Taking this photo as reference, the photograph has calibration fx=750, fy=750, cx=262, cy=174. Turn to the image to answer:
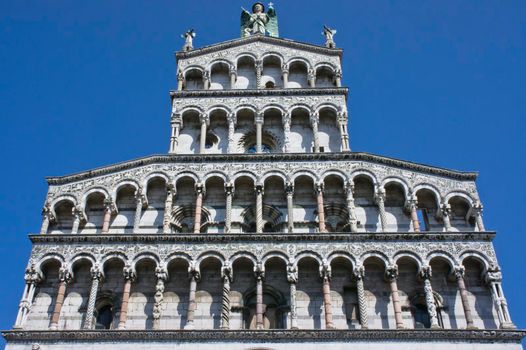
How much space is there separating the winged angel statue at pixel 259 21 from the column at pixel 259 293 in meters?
12.0

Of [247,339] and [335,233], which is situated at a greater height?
[335,233]

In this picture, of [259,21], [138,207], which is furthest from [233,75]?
[138,207]

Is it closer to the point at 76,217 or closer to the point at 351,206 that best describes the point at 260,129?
the point at 351,206

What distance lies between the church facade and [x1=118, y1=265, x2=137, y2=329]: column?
33mm

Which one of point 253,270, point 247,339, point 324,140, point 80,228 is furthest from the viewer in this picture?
point 324,140

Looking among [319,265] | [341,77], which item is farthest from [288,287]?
[341,77]

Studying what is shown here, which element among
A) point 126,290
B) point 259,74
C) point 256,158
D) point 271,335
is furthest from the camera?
point 259,74

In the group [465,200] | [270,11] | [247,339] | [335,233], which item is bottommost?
[247,339]

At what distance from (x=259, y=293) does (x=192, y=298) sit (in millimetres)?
1706

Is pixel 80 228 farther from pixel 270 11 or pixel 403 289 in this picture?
pixel 270 11

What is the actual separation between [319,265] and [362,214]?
266cm

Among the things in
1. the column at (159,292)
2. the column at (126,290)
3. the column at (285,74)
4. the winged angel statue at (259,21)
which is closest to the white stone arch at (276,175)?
the column at (159,292)

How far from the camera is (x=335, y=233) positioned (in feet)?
65.0

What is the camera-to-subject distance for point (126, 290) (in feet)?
63.0
